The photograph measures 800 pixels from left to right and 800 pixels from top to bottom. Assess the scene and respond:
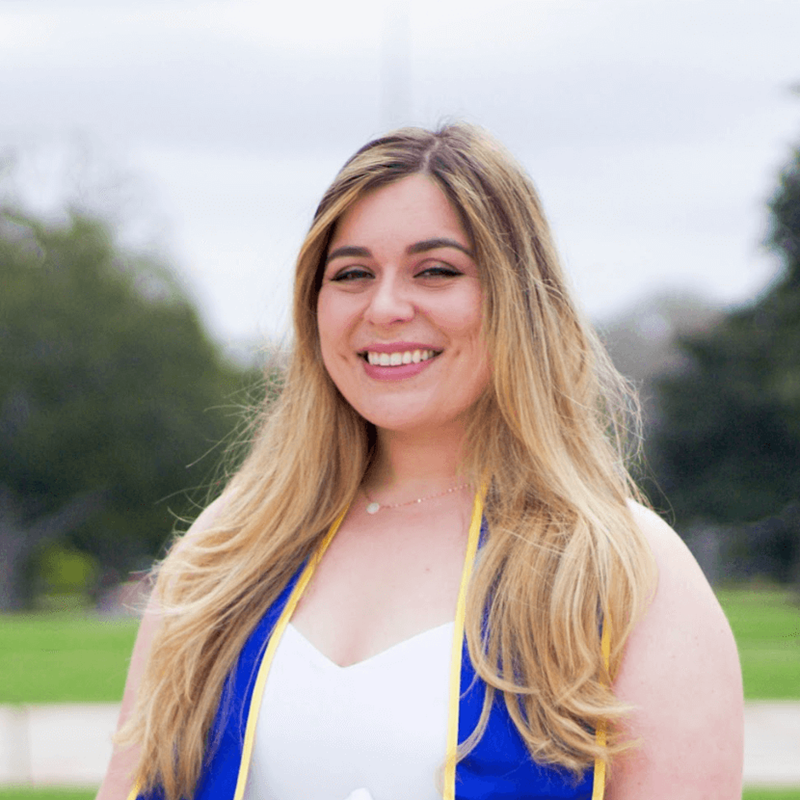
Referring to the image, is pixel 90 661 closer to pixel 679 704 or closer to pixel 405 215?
pixel 405 215

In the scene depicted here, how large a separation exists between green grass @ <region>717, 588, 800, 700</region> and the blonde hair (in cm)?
671

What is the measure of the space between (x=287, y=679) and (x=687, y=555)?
2.31 ft

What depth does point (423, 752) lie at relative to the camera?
1985 millimetres

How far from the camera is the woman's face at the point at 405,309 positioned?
2.18m

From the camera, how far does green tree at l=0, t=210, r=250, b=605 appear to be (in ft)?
116

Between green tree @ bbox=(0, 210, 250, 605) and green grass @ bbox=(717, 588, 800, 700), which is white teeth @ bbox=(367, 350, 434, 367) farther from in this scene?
green tree @ bbox=(0, 210, 250, 605)

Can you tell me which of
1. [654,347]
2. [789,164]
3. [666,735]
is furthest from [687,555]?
[654,347]

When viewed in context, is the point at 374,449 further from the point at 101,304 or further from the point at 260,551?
the point at 101,304

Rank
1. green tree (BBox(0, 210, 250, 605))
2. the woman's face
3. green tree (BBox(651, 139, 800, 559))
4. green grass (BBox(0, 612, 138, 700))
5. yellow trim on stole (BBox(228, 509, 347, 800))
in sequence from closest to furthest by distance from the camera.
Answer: yellow trim on stole (BBox(228, 509, 347, 800)) → the woman's face → green grass (BBox(0, 612, 138, 700)) → green tree (BBox(651, 139, 800, 559)) → green tree (BBox(0, 210, 250, 605))

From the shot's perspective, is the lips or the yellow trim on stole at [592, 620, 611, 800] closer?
the yellow trim on stole at [592, 620, 611, 800]

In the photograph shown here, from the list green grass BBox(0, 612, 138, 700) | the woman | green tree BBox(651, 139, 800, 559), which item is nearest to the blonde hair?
the woman

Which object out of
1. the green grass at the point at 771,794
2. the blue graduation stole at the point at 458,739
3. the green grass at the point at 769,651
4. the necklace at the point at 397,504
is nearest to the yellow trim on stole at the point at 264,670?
the blue graduation stole at the point at 458,739

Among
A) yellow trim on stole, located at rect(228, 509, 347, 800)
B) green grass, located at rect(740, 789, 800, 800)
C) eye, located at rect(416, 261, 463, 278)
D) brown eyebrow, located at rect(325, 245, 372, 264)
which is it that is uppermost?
brown eyebrow, located at rect(325, 245, 372, 264)

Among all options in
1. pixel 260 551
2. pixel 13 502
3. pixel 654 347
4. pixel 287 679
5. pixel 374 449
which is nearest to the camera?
pixel 287 679
